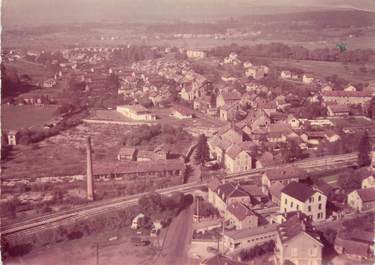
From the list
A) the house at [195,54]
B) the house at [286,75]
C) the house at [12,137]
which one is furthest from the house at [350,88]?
the house at [12,137]

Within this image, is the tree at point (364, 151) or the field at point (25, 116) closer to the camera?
the field at point (25, 116)

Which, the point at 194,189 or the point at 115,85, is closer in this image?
the point at 194,189

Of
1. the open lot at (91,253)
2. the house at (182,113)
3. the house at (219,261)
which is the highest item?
the house at (182,113)

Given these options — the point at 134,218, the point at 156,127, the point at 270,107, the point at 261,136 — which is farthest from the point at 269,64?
the point at 134,218

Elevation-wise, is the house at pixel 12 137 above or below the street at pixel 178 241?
above

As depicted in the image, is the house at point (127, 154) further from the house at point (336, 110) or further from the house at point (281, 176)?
the house at point (336, 110)

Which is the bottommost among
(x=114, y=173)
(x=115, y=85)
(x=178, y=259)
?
(x=178, y=259)

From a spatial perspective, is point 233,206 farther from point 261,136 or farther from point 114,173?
point 261,136
